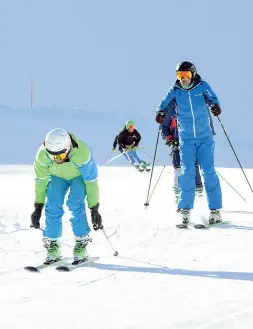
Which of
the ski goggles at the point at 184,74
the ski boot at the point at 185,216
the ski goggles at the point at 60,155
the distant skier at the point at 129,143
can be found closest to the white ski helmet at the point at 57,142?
the ski goggles at the point at 60,155

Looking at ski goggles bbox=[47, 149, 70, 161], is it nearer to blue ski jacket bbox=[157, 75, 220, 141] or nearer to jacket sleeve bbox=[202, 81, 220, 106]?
blue ski jacket bbox=[157, 75, 220, 141]

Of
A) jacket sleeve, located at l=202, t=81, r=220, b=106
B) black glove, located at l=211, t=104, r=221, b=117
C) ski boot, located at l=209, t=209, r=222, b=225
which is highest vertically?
jacket sleeve, located at l=202, t=81, r=220, b=106

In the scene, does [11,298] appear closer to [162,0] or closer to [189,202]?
[189,202]

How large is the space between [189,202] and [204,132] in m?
0.85

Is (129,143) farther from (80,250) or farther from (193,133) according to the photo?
(80,250)

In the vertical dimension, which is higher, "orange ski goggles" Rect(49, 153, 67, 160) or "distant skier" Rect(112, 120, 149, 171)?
"distant skier" Rect(112, 120, 149, 171)

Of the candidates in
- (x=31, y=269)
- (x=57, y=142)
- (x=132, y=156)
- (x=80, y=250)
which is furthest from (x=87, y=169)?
(x=132, y=156)

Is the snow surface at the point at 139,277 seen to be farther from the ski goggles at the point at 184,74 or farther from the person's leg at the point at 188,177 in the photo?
the ski goggles at the point at 184,74

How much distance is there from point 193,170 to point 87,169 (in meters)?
2.13

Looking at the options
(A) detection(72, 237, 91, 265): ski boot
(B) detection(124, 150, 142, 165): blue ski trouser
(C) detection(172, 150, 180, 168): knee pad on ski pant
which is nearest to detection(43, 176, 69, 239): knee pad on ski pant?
(A) detection(72, 237, 91, 265): ski boot

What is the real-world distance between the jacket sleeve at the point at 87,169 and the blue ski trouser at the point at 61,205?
0.09m

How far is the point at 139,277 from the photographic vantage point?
16.0 ft

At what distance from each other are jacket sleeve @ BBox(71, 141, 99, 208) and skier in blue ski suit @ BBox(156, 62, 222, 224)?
1.95 m

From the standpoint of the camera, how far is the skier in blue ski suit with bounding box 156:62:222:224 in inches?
274
